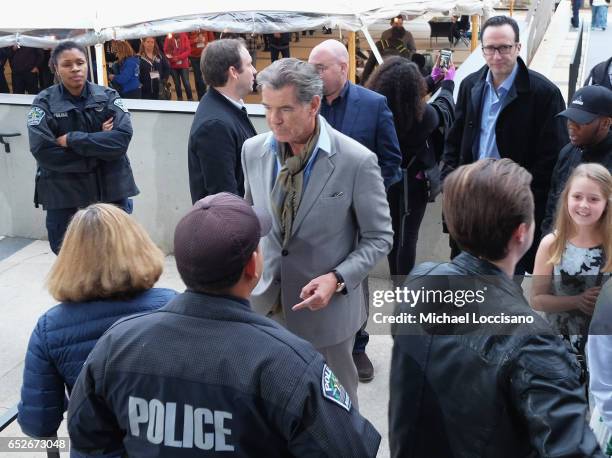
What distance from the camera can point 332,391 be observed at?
1707mm

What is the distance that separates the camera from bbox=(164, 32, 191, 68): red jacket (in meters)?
12.4

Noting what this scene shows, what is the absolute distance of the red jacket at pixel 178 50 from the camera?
12.4 metres

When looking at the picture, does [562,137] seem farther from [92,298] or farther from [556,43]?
[556,43]

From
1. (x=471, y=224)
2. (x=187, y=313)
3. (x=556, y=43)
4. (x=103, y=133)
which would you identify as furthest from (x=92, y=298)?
(x=556, y=43)

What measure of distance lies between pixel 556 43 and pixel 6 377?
47.0 ft

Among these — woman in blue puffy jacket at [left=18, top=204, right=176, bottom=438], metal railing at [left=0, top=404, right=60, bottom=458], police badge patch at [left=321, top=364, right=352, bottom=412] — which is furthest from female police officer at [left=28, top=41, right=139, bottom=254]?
police badge patch at [left=321, top=364, right=352, bottom=412]

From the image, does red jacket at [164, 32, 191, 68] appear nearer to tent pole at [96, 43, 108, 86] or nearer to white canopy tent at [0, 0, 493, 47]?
white canopy tent at [0, 0, 493, 47]

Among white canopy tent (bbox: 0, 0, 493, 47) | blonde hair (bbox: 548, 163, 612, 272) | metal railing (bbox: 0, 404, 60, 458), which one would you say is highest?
white canopy tent (bbox: 0, 0, 493, 47)

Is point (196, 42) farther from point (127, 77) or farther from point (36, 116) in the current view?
point (36, 116)

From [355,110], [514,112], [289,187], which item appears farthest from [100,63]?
[289,187]

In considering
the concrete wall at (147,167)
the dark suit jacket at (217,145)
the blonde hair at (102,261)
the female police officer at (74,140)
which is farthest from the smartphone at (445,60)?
the blonde hair at (102,261)

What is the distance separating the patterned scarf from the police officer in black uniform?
127 cm

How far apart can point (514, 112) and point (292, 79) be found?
5.97 ft

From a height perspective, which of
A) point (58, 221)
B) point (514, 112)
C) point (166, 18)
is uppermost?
point (166, 18)
